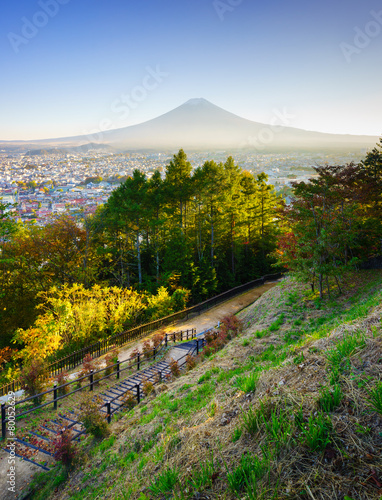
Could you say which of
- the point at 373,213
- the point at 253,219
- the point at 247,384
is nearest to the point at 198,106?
the point at 253,219

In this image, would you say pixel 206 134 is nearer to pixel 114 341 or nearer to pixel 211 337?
pixel 114 341

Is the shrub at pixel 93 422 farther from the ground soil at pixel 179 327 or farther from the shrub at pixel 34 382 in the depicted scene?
the shrub at pixel 34 382

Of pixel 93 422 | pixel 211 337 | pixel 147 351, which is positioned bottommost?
pixel 147 351

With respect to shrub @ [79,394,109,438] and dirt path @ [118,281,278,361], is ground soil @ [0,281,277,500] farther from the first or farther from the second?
shrub @ [79,394,109,438]

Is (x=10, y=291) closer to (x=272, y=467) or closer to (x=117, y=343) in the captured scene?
(x=117, y=343)

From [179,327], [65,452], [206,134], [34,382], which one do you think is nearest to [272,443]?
[65,452]

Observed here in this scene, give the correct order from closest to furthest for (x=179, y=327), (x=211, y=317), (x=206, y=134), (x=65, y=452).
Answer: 1. (x=65, y=452)
2. (x=179, y=327)
3. (x=211, y=317)
4. (x=206, y=134)
